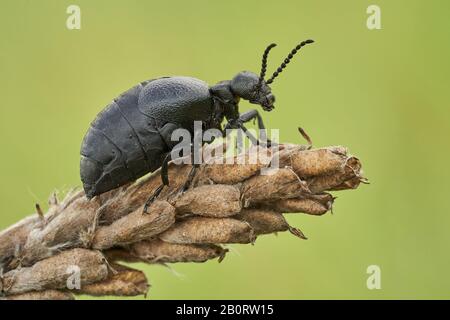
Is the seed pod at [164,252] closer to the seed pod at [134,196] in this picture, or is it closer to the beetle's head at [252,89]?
the seed pod at [134,196]

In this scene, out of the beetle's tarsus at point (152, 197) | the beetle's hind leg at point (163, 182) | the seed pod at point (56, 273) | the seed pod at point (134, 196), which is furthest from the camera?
the seed pod at point (134, 196)

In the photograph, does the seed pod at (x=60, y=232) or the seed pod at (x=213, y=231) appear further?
the seed pod at (x=60, y=232)

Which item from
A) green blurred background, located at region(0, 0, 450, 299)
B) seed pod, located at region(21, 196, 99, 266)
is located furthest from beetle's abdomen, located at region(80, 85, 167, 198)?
green blurred background, located at region(0, 0, 450, 299)

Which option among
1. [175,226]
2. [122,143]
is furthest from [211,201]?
[122,143]

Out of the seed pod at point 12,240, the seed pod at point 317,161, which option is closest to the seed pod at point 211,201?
the seed pod at point 317,161

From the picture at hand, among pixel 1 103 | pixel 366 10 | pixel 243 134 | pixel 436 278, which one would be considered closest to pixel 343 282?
pixel 436 278

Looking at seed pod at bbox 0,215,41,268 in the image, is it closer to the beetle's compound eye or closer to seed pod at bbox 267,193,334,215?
seed pod at bbox 267,193,334,215

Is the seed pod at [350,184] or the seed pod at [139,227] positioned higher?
the seed pod at [350,184]

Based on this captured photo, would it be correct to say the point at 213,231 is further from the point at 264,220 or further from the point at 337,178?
the point at 337,178

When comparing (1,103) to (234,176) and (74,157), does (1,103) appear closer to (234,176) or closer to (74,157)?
(74,157)
